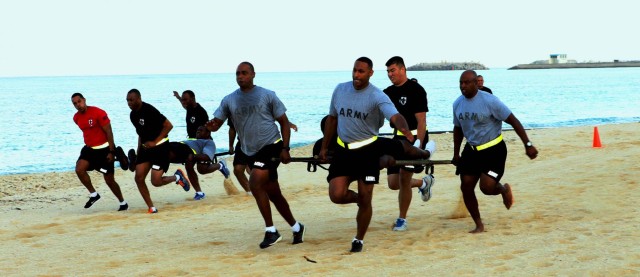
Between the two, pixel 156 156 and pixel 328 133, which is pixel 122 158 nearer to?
pixel 156 156

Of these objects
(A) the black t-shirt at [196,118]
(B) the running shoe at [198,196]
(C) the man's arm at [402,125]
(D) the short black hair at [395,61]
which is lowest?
(B) the running shoe at [198,196]

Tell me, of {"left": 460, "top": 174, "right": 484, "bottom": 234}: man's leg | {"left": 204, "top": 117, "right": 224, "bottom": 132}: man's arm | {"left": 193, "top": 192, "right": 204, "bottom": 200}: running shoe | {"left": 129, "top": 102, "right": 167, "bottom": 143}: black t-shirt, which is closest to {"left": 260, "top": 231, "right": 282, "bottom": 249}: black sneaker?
{"left": 204, "top": 117, "right": 224, "bottom": 132}: man's arm

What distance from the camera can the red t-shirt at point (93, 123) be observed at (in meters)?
11.0

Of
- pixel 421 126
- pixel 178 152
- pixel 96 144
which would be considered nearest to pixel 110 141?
pixel 96 144

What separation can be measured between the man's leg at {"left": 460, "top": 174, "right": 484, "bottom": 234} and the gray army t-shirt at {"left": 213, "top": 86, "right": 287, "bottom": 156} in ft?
6.87

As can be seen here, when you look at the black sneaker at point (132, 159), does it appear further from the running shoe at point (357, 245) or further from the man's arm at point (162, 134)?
the running shoe at point (357, 245)

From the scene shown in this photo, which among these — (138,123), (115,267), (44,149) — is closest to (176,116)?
(44,149)

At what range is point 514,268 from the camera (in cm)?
661

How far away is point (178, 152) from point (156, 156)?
598 mm

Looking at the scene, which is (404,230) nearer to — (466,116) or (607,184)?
(466,116)

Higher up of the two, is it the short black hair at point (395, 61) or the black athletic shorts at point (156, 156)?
the short black hair at point (395, 61)

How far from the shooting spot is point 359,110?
7121 mm

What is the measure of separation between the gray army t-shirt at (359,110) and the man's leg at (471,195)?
1.37m

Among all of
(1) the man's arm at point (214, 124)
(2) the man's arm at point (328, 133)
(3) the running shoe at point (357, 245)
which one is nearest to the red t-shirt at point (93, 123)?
(1) the man's arm at point (214, 124)
